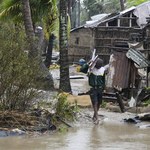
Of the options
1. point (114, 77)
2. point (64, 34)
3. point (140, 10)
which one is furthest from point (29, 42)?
point (140, 10)

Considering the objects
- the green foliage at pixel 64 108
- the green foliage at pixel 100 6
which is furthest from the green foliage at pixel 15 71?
the green foliage at pixel 100 6

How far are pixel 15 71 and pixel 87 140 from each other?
192 cm

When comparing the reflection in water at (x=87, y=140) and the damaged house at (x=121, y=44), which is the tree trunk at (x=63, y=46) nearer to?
the damaged house at (x=121, y=44)

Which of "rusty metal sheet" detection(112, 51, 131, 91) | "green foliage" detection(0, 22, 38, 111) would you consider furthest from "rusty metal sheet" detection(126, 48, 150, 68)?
"green foliage" detection(0, 22, 38, 111)

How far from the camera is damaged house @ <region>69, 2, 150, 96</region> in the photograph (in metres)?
14.0

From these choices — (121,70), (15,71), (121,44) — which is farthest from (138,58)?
(15,71)

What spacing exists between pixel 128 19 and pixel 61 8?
1325 cm

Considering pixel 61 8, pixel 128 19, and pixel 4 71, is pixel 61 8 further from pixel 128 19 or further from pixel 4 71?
pixel 128 19

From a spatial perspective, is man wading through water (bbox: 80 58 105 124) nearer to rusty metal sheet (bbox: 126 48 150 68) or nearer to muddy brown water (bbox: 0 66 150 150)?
muddy brown water (bbox: 0 66 150 150)

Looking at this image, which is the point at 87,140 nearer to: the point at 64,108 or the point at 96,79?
the point at 64,108

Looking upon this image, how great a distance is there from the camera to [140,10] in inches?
1088

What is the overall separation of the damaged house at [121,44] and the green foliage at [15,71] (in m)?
5.02

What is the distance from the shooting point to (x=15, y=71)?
908cm

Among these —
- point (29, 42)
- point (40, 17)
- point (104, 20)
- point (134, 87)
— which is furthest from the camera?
point (104, 20)
